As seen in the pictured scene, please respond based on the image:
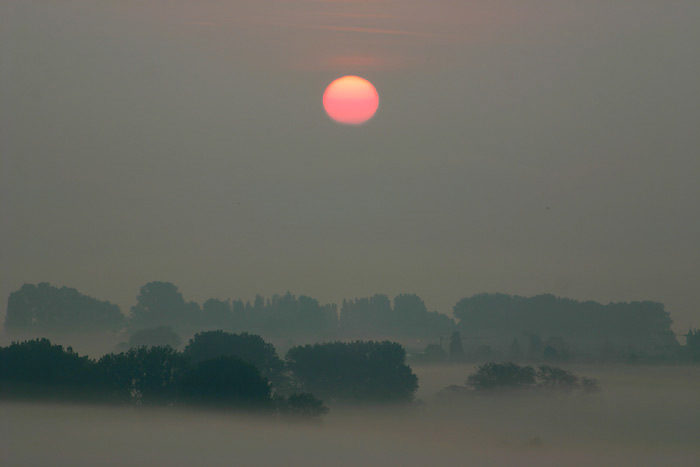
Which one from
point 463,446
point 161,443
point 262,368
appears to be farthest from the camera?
point 262,368

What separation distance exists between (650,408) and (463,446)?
3120cm

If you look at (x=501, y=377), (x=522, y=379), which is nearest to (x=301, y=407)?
(x=501, y=377)

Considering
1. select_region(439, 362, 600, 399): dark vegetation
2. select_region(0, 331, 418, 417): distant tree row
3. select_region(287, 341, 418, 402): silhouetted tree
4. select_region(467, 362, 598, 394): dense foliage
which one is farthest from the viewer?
select_region(467, 362, 598, 394): dense foliage

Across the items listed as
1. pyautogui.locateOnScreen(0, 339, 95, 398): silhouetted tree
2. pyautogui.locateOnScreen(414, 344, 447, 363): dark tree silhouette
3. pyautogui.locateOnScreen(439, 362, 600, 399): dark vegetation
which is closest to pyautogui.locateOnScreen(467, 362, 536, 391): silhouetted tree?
pyautogui.locateOnScreen(439, 362, 600, 399): dark vegetation

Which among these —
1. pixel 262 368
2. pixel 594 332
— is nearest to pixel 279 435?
pixel 262 368

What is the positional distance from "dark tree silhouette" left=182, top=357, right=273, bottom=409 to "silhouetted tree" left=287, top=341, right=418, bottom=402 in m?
33.4

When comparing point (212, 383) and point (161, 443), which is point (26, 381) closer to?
point (212, 383)

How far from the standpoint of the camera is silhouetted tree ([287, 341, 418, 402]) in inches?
4820

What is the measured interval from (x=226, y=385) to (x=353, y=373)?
40.8 m

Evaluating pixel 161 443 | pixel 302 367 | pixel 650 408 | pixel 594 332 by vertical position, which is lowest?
pixel 161 443

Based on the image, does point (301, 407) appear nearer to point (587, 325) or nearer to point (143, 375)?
point (143, 375)

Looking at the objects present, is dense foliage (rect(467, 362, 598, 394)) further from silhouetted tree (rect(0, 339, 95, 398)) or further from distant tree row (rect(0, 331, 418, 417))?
silhouetted tree (rect(0, 339, 95, 398))

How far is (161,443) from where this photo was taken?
64.4 meters

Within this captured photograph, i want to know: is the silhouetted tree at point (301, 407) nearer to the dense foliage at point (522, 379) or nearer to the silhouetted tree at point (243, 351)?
the silhouetted tree at point (243, 351)
